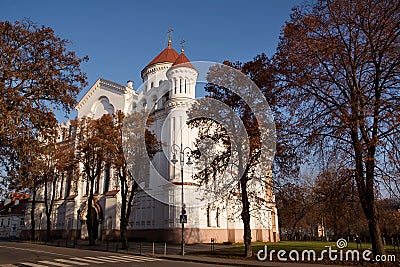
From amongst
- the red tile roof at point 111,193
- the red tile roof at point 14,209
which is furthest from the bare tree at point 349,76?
the red tile roof at point 14,209

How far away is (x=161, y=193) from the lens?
115ft

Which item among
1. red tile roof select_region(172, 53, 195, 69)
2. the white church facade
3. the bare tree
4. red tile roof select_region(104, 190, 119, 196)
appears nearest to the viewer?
the bare tree

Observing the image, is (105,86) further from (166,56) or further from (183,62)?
(183,62)

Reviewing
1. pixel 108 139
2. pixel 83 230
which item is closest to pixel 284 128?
pixel 108 139

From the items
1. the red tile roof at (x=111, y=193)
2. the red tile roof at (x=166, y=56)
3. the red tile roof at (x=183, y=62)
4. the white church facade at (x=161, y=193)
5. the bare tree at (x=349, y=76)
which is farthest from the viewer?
the red tile roof at (x=166, y=56)

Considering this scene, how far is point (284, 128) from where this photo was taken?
18.2 metres

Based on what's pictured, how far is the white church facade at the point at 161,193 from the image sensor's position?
3394cm

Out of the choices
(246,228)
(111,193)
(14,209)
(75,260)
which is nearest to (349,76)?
(246,228)

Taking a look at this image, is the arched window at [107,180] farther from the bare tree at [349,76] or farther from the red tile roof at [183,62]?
the bare tree at [349,76]

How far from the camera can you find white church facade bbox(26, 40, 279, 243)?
111ft

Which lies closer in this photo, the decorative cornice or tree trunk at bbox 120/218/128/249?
tree trunk at bbox 120/218/128/249

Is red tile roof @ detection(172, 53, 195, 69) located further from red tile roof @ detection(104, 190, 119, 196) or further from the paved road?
the paved road

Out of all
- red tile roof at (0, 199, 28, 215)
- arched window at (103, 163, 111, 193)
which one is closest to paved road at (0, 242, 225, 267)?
arched window at (103, 163, 111, 193)

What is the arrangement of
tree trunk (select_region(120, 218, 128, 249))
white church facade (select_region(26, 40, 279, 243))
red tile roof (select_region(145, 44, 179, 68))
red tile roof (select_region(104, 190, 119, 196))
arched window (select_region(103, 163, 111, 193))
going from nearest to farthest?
tree trunk (select_region(120, 218, 128, 249)), white church facade (select_region(26, 40, 279, 243)), red tile roof (select_region(104, 190, 119, 196)), arched window (select_region(103, 163, 111, 193)), red tile roof (select_region(145, 44, 179, 68))
